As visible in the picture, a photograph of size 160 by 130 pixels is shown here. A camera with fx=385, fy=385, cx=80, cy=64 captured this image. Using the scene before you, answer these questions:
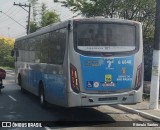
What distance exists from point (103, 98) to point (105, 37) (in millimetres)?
1882

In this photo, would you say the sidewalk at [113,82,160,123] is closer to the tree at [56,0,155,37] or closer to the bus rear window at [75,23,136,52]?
the bus rear window at [75,23,136,52]

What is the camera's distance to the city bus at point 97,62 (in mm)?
11555

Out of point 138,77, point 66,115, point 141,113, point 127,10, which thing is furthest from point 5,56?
point 138,77

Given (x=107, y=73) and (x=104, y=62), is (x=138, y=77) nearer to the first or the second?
(x=107, y=73)

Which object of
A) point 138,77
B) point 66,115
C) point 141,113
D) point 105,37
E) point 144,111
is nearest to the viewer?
point 105,37

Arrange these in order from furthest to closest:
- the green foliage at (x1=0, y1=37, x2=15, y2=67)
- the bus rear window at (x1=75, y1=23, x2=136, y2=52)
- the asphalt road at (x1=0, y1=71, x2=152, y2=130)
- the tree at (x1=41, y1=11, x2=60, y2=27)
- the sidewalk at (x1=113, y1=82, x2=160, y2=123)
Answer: the green foliage at (x1=0, y1=37, x2=15, y2=67) < the tree at (x1=41, y1=11, x2=60, y2=27) < the sidewalk at (x1=113, y1=82, x2=160, y2=123) < the asphalt road at (x1=0, y1=71, x2=152, y2=130) < the bus rear window at (x1=75, y1=23, x2=136, y2=52)

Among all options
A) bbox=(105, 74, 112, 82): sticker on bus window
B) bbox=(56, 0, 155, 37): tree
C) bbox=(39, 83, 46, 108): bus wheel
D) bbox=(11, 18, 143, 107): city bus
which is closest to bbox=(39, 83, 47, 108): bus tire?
bbox=(39, 83, 46, 108): bus wheel

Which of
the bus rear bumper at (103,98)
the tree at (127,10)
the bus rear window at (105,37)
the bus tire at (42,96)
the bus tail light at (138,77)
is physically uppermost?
the tree at (127,10)

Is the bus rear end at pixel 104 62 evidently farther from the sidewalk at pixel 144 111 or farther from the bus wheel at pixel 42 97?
the bus wheel at pixel 42 97

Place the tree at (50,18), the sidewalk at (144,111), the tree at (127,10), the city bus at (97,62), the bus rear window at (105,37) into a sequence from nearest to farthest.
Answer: the city bus at (97,62) < the bus rear window at (105,37) < the sidewalk at (144,111) < the tree at (127,10) < the tree at (50,18)

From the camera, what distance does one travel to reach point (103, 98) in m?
11.7

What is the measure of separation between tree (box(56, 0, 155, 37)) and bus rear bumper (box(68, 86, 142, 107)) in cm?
1428

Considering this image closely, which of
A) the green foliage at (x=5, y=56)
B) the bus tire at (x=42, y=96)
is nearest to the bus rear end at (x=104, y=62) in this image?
the bus tire at (x=42, y=96)

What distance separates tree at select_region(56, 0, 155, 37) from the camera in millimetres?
25719
